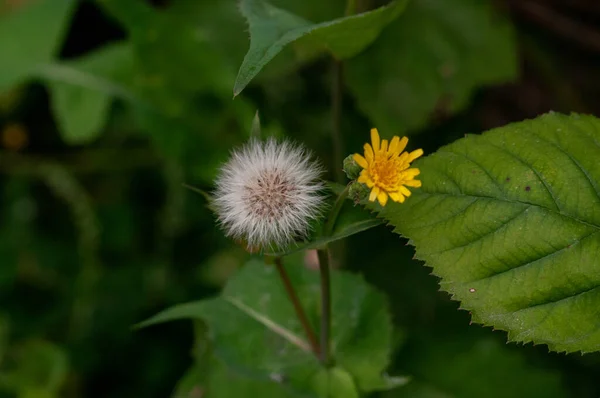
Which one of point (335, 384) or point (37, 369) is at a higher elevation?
point (335, 384)

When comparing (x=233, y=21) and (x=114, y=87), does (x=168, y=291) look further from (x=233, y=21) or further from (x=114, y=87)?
(x=233, y=21)

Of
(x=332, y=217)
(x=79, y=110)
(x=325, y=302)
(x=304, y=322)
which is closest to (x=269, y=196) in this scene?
(x=332, y=217)

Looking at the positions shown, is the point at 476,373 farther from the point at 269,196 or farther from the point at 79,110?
the point at 79,110

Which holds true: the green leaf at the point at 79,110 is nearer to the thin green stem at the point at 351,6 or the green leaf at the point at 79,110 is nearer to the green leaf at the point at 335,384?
the thin green stem at the point at 351,6

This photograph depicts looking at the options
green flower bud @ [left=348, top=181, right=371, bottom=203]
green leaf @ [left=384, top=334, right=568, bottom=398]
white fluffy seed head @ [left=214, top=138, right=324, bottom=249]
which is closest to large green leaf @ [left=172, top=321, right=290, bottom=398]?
green leaf @ [left=384, top=334, right=568, bottom=398]

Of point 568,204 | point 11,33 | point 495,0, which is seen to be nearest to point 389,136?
point 495,0

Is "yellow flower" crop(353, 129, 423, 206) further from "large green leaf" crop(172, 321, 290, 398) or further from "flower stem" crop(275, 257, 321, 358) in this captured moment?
"large green leaf" crop(172, 321, 290, 398)
